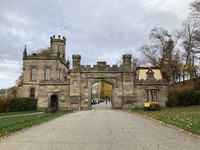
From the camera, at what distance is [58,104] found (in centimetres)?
2569

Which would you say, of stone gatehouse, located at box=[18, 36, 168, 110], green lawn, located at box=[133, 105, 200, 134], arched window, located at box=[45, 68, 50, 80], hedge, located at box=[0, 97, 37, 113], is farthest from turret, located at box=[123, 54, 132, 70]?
arched window, located at box=[45, 68, 50, 80]

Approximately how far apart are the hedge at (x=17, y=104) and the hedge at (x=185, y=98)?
21329mm

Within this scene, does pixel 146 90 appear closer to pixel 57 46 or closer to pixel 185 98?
pixel 185 98

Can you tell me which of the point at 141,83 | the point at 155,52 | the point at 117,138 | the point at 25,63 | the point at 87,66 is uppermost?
the point at 155,52

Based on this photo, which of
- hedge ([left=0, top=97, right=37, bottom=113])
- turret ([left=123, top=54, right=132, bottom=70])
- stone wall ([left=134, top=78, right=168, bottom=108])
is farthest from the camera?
stone wall ([left=134, top=78, right=168, bottom=108])

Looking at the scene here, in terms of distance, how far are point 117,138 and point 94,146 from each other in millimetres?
1539

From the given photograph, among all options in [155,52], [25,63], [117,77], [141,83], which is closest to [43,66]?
[25,63]

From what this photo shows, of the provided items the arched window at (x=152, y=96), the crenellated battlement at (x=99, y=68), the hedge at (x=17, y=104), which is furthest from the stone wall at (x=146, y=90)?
the hedge at (x=17, y=104)

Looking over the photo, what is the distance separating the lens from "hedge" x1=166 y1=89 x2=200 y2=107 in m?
23.7

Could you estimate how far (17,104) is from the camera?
25.4 meters

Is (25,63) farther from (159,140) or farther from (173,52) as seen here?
(159,140)

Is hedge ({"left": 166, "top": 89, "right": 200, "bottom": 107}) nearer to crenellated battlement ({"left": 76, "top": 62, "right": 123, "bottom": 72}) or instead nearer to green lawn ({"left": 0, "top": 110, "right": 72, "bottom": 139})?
crenellated battlement ({"left": 76, "top": 62, "right": 123, "bottom": 72})

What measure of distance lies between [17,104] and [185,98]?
2520cm

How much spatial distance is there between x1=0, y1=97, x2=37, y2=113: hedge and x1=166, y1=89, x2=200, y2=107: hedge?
21329mm
